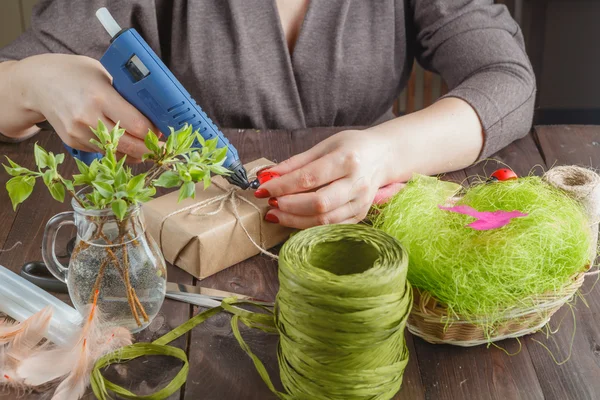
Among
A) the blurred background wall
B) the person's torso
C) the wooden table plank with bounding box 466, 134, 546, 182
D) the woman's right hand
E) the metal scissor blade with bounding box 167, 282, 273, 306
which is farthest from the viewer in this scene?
the blurred background wall

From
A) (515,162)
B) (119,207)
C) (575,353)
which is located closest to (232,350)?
(119,207)

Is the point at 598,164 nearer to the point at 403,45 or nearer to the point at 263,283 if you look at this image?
the point at 403,45

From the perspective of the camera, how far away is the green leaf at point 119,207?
63 cm

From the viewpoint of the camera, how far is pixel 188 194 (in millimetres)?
652

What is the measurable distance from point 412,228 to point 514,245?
0.11 m

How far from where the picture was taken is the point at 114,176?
0.63 m

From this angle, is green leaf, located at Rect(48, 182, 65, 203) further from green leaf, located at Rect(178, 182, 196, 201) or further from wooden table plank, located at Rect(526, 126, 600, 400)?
wooden table plank, located at Rect(526, 126, 600, 400)

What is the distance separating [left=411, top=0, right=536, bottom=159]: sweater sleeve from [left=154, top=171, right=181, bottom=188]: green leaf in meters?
0.60

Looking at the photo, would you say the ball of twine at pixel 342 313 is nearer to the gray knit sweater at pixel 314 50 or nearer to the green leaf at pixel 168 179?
the green leaf at pixel 168 179

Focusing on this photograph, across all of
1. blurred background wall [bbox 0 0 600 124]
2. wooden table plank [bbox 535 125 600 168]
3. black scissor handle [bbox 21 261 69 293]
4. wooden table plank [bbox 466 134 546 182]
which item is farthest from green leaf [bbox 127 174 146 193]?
blurred background wall [bbox 0 0 600 124]

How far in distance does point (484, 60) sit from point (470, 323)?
0.65 meters

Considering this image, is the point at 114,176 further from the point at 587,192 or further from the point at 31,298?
the point at 587,192

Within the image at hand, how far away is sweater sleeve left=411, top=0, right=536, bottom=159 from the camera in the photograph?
3.75 ft

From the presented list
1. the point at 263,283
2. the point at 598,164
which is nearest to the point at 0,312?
the point at 263,283
